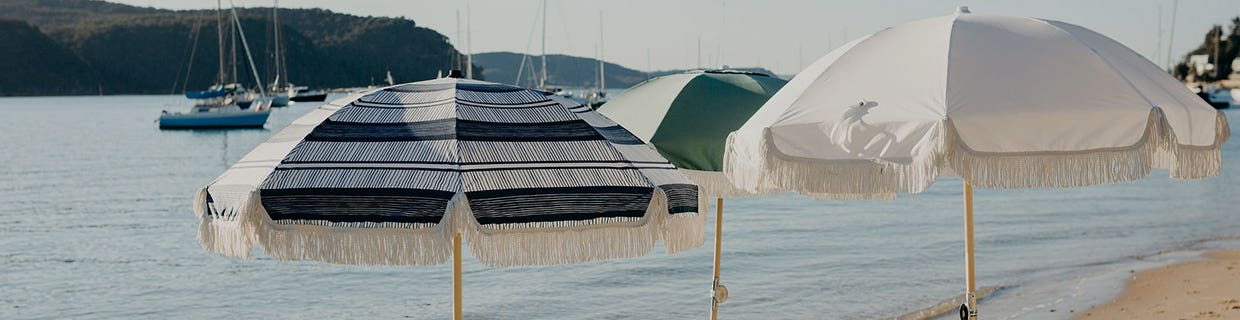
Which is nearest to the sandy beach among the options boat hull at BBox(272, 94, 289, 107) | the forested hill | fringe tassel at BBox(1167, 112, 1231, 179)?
fringe tassel at BBox(1167, 112, 1231, 179)

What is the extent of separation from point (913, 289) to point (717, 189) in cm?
805

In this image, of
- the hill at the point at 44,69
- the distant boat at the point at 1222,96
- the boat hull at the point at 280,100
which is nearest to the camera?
the boat hull at the point at 280,100

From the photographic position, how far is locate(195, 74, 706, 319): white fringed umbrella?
142 inches

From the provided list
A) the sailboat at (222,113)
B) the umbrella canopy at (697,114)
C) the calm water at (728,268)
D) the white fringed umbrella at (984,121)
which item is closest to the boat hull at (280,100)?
the sailboat at (222,113)

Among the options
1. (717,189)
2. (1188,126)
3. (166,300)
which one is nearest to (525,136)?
(717,189)

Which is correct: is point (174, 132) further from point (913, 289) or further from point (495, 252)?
point (495, 252)

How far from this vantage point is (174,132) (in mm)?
63562

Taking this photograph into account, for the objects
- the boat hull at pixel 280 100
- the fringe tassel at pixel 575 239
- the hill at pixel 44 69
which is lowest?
the fringe tassel at pixel 575 239

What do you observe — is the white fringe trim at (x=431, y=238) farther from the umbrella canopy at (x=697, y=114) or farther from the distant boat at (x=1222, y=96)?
the distant boat at (x=1222, y=96)

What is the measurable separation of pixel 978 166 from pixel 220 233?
2.46m

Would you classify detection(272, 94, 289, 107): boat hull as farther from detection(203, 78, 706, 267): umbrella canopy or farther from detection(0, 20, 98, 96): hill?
detection(203, 78, 706, 267): umbrella canopy

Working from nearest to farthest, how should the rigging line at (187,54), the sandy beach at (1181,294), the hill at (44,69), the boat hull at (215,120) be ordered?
1. the sandy beach at (1181,294)
2. the boat hull at (215,120)
3. the rigging line at (187,54)
4. the hill at (44,69)

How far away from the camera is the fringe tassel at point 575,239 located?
3.69 meters

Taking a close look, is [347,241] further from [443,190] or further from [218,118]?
[218,118]
